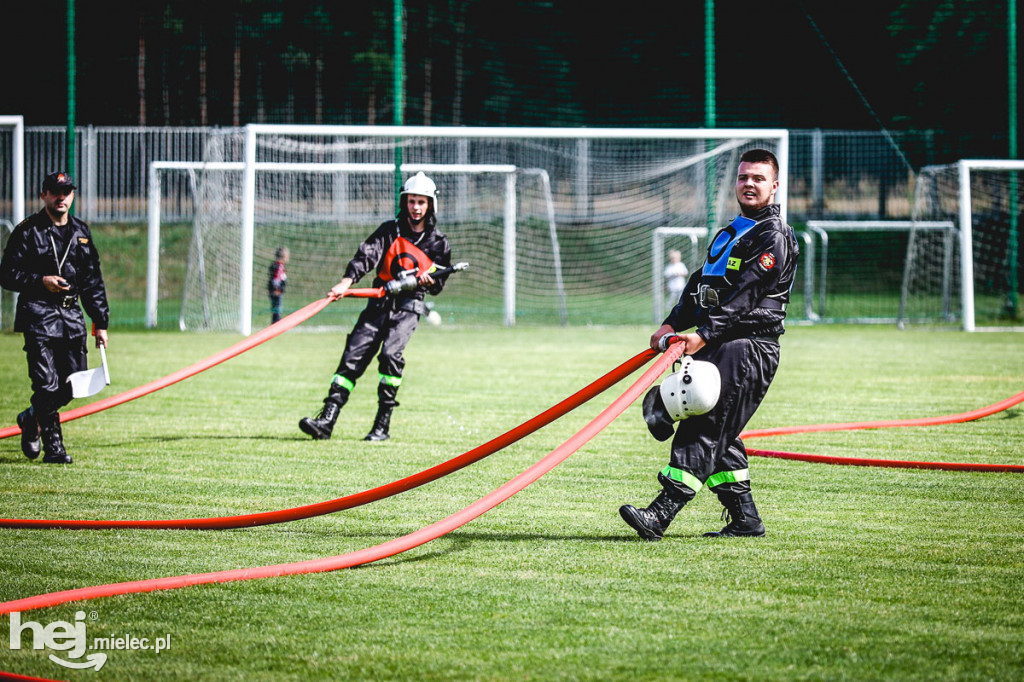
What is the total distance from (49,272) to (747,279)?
202 inches

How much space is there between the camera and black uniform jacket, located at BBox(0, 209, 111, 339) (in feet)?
27.2

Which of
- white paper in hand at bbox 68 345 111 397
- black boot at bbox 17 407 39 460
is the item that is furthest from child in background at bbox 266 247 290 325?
white paper in hand at bbox 68 345 111 397

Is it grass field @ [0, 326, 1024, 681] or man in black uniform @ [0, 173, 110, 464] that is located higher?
man in black uniform @ [0, 173, 110, 464]

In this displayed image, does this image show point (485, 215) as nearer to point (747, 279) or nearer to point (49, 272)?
point (49, 272)

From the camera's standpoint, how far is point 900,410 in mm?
11156

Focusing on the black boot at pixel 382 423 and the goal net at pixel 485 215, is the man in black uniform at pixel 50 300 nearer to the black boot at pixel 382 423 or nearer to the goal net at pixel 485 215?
the black boot at pixel 382 423

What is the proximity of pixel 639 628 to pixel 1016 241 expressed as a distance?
74.5 ft

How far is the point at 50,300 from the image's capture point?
8344mm

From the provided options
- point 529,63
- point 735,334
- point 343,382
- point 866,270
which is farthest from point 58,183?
point 866,270

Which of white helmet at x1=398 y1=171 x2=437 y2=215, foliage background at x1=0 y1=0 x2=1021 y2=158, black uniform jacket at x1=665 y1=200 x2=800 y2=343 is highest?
foliage background at x1=0 y1=0 x2=1021 y2=158

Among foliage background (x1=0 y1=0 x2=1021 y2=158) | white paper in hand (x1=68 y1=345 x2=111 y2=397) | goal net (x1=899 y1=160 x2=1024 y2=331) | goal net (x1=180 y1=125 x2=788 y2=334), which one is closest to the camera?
white paper in hand (x1=68 y1=345 x2=111 y2=397)

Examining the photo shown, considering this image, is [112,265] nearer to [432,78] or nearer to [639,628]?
[432,78]

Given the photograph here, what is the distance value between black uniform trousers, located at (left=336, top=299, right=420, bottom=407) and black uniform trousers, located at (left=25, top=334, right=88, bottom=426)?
2151 mm

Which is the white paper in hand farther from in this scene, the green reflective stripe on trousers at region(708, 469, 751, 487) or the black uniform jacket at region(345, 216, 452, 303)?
the green reflective stripe on trousers at region(708, 469, 751, 487)
